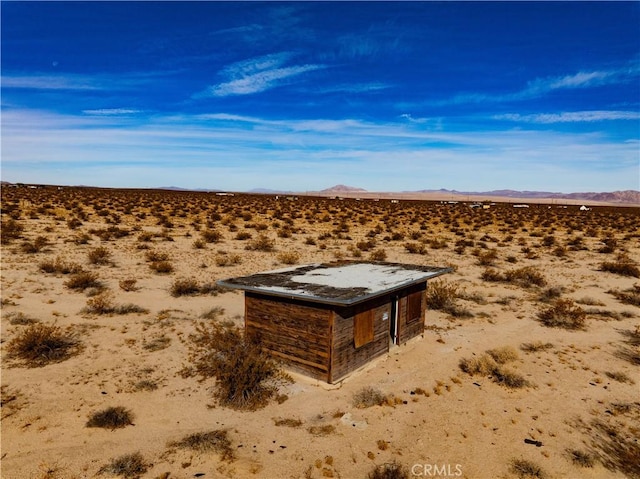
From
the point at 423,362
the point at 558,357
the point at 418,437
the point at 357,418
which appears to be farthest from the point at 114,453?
the point at 558,357

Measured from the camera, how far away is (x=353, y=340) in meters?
9.16

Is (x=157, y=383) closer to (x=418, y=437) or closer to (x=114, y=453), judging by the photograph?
(x=114, y=453)

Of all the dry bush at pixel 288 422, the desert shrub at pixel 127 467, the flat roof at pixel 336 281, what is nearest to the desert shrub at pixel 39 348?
the flat roof at pixel 336 281

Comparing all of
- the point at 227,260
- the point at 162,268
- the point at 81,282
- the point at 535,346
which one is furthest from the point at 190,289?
the point at 535,346

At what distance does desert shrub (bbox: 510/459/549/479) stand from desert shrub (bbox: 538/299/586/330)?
8132 millimetres

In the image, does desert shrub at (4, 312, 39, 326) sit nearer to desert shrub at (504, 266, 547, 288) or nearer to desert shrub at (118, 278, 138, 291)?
desert shrub at (118, 278, 138, 291)

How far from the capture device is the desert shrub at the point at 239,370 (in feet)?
27.1

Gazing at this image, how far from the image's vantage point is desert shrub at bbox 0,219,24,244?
23372mm

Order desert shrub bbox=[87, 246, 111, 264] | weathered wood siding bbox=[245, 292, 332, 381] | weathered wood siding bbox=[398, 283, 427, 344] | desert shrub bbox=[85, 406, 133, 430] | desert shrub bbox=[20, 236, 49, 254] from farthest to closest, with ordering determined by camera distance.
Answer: desert shrub bbox=[20, 236, 49, 254] < desert shrub bbox=[87, 246, 111, 264] < weathered wood siding bbox=[398, 283, 427, 344] < weathered wood siding bbox=[245, 292, 332, 381] < desert shrub bbox=[85, 406, 133, 430]

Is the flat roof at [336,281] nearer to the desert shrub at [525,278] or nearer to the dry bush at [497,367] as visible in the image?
the dry bush at [497,367]

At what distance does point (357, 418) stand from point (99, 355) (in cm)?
687

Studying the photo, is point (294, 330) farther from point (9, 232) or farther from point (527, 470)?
point (9, 232)

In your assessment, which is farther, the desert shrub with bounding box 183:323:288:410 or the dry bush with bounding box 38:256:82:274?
the dry bush with bounding box 38:256:82:274

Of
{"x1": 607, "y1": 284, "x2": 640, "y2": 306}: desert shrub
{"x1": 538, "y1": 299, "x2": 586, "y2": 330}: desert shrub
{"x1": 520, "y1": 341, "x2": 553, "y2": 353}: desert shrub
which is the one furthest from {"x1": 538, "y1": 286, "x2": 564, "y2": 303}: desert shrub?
{"x1": 520, "y1": 341, "x2": 553, "y2": 353}: desert shrub
